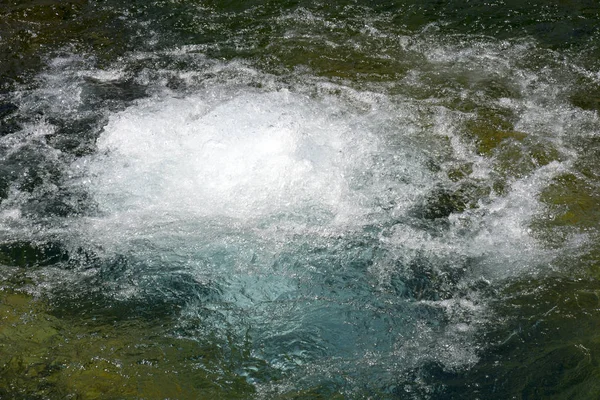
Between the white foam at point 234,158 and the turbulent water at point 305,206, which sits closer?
the turbulent water at point 305,206

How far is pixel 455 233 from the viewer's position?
3885mm

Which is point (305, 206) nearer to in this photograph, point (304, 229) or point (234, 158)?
point (304, 229)

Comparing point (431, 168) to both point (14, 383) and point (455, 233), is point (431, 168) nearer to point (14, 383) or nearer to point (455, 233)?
point (455, 233)

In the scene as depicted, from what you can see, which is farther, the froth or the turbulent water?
the froth

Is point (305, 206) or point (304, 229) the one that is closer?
point (304, 229)

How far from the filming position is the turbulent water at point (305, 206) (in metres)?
3.33

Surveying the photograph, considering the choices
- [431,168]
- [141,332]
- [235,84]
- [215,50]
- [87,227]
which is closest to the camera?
[141,332]

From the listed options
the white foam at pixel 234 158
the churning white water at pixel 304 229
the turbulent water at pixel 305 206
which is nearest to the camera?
the turbulent water at pixel 305 206

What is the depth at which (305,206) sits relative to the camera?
13.3 ft

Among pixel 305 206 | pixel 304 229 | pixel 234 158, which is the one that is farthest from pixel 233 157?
pixel 304 229

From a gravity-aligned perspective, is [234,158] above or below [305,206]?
above

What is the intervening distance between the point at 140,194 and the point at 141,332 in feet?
3.48

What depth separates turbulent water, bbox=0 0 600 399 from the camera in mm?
3328

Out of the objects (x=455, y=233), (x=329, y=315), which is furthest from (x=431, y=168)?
(x=329, y=315)
